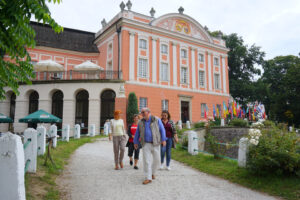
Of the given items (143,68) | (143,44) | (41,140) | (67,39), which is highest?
(67,39)

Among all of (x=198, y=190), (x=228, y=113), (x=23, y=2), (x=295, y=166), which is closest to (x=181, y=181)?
(x=198, y=190)

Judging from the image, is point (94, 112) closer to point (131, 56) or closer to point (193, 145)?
point (131, 56)

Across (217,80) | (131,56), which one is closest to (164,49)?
(131,56)

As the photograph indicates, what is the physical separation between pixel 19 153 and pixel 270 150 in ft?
17.8

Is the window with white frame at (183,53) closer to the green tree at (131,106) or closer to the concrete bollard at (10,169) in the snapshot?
the green tree at (131,106)

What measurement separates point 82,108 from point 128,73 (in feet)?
16.8

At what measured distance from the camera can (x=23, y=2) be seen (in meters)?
3.58

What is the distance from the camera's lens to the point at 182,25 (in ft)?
85.9

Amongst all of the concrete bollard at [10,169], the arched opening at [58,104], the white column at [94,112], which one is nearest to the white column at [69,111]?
the arched opening at [58,104]

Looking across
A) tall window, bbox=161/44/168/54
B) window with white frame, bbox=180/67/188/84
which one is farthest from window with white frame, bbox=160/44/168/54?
window with white frame, bbox=180/67/188/84

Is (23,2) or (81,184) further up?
(23,2)

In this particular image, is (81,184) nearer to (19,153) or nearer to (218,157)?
(19,153)

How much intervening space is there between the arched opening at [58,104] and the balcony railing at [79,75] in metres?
1.40

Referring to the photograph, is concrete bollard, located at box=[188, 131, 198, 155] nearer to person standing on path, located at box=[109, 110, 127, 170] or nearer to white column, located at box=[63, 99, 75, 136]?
person standing on path, located at box=[109, 110, 127, 170]
